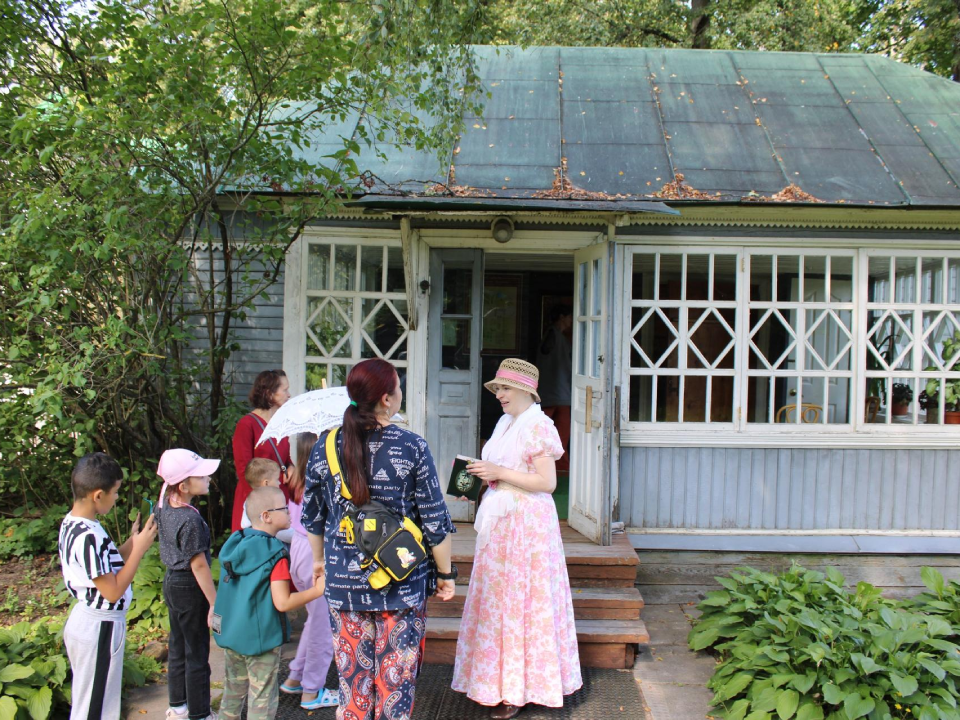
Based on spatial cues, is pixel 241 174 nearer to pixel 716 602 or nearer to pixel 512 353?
pixel 716 602

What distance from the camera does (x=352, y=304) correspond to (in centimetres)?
602

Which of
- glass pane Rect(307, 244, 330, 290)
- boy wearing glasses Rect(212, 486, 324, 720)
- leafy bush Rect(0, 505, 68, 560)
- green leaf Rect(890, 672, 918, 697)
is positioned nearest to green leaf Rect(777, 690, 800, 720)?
green leaf Rect(890, 672, 918, 697)

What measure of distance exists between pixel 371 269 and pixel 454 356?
38.0 inches

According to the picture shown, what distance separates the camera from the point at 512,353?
9406 millimetres

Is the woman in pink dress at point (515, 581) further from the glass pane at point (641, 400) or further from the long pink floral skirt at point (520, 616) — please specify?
the glass pane at point (641, 400)

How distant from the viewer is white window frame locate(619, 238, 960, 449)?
596 centimetres

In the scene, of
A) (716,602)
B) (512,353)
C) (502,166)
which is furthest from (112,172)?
(512,353)

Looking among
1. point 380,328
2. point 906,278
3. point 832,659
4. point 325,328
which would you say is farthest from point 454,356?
point 906,278

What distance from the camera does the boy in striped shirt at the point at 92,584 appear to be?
10.8 ft

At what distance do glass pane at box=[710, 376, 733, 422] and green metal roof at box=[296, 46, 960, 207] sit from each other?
1633mm

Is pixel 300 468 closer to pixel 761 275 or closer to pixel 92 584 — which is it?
pixel 92 584

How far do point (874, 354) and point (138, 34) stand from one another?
592 centimetres

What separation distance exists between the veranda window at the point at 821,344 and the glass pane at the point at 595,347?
0.56 meters

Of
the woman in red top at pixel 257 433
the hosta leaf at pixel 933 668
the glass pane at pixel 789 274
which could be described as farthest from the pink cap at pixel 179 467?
the glass pane at pixel 789 274
